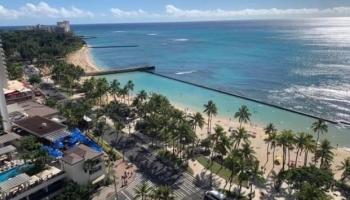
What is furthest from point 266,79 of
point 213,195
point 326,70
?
point 213,195

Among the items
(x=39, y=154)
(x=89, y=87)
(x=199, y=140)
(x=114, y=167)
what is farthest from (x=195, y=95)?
(x=39, y=154)

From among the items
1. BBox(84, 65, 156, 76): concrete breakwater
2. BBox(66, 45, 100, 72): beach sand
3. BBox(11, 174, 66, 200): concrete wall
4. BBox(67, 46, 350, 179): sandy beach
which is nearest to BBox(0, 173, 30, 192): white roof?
BBox(11, 174, 66, 200): concrete wall

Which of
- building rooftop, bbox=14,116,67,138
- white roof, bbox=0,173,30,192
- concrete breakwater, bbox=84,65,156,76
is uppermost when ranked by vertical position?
building rooftop, bbox=14,116,67,138

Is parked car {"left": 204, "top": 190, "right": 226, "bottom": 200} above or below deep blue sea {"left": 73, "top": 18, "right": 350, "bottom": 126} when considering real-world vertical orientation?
below

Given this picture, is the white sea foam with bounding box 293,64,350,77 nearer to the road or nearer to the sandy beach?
the sandy beach

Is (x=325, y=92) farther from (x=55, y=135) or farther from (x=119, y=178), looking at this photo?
(x=55, y=135)

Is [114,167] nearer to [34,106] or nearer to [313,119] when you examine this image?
[34,106]
